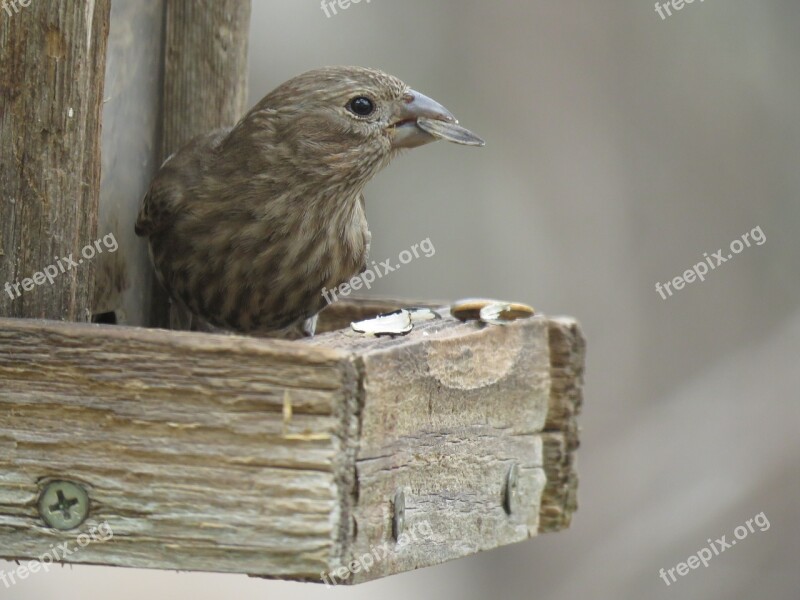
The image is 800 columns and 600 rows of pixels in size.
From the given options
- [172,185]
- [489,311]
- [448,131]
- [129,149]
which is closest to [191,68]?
[129,149]

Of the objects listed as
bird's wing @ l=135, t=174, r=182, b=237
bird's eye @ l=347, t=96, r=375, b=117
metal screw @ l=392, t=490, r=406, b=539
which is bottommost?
metal screw @ l=392, t=490, r=406, b=539

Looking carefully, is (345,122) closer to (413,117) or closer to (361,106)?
(361,106)

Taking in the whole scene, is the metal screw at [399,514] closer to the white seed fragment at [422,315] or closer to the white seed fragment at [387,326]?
the white seed fragment at [387,326]

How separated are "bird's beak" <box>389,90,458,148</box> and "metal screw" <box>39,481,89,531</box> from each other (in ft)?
5.19

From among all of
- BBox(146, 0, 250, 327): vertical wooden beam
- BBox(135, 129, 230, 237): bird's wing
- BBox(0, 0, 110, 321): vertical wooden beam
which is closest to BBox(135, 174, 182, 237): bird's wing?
BBox(135, 129, 230, 237): bird's wing

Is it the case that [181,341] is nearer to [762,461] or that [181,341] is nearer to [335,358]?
[335,358]

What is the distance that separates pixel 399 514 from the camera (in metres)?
2.69

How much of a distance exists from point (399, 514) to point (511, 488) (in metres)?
0.56

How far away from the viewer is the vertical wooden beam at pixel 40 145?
303 centimetres

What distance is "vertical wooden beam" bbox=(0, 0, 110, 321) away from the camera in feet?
9.93

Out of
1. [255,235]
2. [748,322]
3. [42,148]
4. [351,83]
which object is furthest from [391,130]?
[748,322]

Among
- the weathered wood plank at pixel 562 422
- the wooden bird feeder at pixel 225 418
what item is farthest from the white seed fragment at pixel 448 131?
the weathered wood plank at pixel 562 422

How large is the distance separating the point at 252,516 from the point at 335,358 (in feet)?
1.10

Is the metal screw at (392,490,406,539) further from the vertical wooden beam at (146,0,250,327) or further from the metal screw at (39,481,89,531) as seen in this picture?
the vertical wooden beam at (146,0,250,327)
